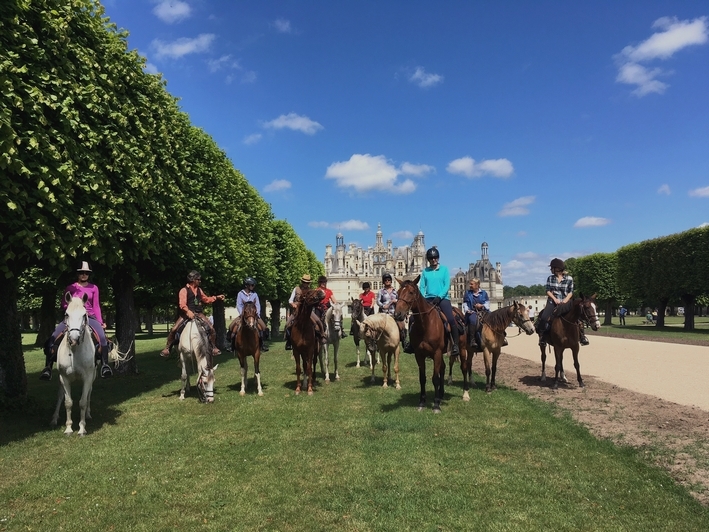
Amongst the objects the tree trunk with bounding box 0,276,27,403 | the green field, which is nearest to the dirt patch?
the green field

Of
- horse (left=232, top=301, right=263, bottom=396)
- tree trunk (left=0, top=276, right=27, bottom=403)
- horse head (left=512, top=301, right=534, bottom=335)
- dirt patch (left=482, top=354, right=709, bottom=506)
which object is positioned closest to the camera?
dirt patch (left=482, top=354, right=709, bottom=506)

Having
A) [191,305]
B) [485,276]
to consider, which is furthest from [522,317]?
[485,276]

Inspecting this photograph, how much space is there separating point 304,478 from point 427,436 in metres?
2.60

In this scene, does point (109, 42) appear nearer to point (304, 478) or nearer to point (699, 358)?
point (304, 478)

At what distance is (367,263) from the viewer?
530 ft

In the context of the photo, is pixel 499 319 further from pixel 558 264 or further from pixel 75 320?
pixel 75 320

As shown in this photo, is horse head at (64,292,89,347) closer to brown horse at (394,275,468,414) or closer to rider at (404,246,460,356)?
brown horse at (394,275,468,414)

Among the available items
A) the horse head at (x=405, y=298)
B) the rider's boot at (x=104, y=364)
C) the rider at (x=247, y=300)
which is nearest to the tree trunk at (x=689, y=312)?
the horse head at (x=405, y=298)

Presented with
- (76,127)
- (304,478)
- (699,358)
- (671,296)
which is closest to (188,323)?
(76,127)

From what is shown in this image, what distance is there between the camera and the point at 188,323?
11906 mm

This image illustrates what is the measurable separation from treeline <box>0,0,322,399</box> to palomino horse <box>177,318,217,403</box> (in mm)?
2626

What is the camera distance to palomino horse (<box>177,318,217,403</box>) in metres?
11.4

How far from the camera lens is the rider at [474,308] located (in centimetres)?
1208

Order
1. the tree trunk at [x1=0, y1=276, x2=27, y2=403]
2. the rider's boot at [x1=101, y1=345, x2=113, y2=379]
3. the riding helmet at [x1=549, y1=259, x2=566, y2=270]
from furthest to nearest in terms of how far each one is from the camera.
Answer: the riding helmet at [x1=549, y1=259, x2=566, y2=270]
the tree trunk at [x1=0, y1=276, x2=27, y2=403]
the rider's boot at [x1=101, y1=345, x2=113, y2=379]
